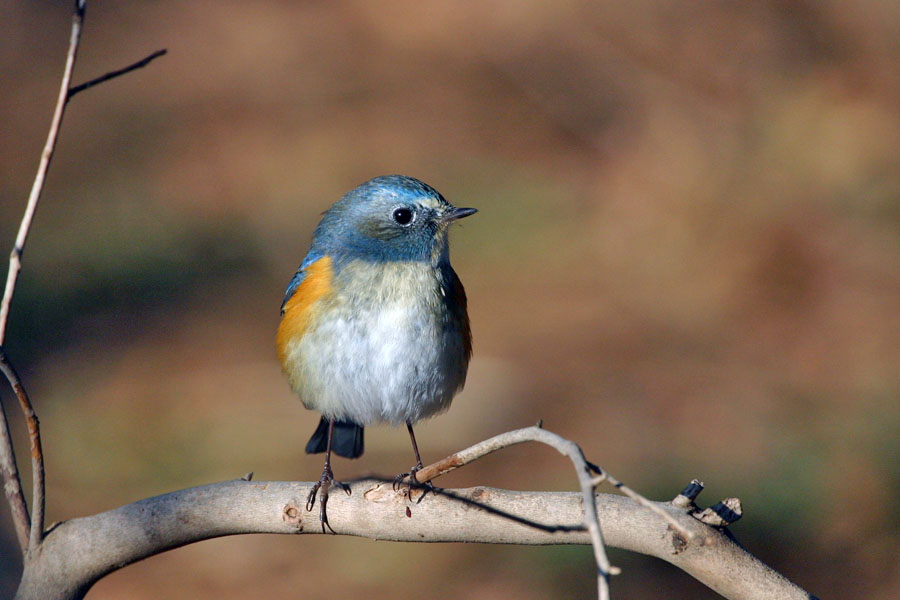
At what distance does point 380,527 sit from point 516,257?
5.79 m

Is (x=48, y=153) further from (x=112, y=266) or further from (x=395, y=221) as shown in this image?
(x=112, y=266)

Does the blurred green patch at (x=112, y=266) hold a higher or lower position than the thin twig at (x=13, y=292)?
lower

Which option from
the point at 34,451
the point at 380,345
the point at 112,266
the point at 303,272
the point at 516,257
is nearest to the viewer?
the point at 34,451

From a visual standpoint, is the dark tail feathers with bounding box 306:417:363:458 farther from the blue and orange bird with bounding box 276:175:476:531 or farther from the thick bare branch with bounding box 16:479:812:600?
the thick bare branch with bounding box 16:479:812:600

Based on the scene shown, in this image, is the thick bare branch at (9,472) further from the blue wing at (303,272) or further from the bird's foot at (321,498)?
the blue wing at (303,272)

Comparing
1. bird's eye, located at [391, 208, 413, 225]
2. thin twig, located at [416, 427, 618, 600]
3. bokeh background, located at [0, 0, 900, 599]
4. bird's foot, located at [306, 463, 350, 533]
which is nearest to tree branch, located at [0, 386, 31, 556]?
bird's foot, located at [306, 463, 350, 533]

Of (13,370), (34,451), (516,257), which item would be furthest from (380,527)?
(516,257)

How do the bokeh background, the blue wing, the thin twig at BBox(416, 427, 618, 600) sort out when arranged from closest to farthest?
the thin twig at BBox(416, 427, 618, 600)
the blue wing
the bokeh background

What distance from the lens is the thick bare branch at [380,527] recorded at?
2.18 metres

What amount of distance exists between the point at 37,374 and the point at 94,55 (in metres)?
5.35

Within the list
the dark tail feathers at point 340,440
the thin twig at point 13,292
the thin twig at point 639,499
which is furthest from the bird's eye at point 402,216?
the thin twig at point 639,499

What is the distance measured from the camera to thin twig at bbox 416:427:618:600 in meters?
1.55

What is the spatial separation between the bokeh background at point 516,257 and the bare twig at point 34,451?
2653 mm

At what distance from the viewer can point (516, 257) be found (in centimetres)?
809
